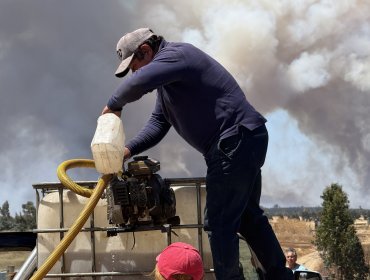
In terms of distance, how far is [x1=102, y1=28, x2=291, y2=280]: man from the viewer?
3.42 metres

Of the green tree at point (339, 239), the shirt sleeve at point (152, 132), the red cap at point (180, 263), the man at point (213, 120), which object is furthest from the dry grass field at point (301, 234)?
the red cap at point (180, 263)

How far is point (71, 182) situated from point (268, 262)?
117 centimetres

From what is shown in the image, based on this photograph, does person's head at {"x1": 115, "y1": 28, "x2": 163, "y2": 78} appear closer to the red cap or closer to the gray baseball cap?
the gray baseball cap

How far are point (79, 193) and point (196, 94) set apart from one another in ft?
2.92

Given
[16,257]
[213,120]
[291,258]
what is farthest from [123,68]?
[291,258]

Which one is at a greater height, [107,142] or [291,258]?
[107,142]

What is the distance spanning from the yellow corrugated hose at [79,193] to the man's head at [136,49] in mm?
596

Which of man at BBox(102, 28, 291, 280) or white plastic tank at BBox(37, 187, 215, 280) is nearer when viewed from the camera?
man at BBox(102, 28, 291, 280)

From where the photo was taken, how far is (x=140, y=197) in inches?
147

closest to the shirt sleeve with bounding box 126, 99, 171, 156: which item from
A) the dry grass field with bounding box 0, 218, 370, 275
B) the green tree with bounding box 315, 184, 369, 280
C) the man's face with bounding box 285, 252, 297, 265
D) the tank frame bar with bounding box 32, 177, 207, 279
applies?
the tank frame bar with bounding box 32, 177, 207, 279

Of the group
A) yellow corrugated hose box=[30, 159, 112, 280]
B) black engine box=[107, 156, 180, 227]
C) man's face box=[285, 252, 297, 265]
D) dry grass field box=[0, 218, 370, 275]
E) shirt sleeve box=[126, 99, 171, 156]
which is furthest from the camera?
dry grass field box=[0, 218, 370, 275]

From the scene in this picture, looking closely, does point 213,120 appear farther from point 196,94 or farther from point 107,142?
point 107,142

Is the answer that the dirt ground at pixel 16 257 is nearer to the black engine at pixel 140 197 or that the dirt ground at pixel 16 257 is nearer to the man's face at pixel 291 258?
Result: the black engine at pixel 140 197

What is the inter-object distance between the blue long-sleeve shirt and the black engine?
331 millimetres
